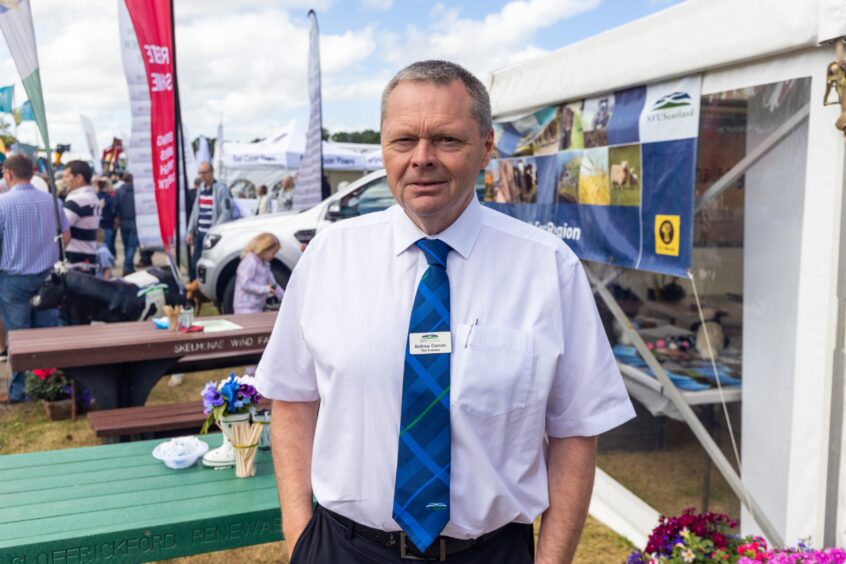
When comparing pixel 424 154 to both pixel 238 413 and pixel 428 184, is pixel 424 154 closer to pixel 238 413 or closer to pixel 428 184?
pixel 428 184

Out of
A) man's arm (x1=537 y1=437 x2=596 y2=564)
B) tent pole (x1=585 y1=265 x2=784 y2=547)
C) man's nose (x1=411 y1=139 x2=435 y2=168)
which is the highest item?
man's nose (x1=411 y1=139 x2=435 y2=168)

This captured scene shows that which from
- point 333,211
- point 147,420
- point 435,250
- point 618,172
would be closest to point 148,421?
point 147,420

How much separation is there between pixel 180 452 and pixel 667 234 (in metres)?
2.24

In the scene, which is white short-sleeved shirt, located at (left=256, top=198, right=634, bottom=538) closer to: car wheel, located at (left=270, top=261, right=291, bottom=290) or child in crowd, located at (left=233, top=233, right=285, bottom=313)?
child in crowd, located at (left=233, top=233, right=285, bottom=313)

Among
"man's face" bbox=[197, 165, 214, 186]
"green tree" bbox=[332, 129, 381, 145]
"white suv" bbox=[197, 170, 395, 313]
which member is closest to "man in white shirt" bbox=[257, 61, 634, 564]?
"white suv" bbox=[197, 170, 395, 313]

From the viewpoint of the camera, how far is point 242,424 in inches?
110

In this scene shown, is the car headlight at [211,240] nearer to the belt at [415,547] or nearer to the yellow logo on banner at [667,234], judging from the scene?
the yellow logo on banner at [667,234]

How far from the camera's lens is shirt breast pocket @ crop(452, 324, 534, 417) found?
1453 millimetres

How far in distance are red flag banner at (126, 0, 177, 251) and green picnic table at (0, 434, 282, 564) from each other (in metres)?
3.94

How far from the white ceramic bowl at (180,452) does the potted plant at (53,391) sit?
11.8 ft

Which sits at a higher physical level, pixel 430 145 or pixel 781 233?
pixel 430 145

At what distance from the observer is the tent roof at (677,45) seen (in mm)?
2412

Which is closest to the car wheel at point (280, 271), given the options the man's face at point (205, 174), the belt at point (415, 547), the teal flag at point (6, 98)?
the man's face at point (205, 174)

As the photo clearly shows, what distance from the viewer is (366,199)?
980 cm
